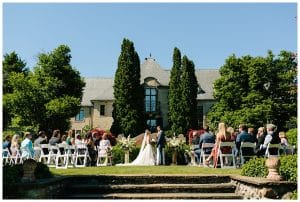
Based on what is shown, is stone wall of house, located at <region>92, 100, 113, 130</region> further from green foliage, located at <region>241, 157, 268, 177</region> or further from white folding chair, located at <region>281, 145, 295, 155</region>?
green foliage, located at <region>241, 157, 268, 177</region>

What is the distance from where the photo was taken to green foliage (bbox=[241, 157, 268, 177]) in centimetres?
1050

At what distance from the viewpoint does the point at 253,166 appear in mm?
11016

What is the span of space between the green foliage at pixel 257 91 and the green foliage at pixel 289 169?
3412 cm

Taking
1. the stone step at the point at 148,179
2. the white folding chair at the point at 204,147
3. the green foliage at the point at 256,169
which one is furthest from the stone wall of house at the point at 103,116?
the green foliage at the point at 256,169

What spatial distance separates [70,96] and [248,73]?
18127 millimetres

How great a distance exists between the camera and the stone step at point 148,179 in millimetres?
11109

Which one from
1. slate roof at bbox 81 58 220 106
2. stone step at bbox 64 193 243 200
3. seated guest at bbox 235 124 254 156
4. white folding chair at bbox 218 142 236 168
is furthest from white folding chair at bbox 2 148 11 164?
slate roof at bbox 81 58 220 106

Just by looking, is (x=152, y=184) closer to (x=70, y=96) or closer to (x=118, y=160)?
(x=118, y=160)

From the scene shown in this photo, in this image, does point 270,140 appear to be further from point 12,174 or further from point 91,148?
point 12,174

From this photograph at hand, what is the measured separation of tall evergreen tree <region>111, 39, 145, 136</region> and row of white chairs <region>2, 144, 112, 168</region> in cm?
3006

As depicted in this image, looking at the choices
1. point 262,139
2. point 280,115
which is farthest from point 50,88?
point 262,139

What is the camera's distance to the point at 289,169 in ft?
32.3

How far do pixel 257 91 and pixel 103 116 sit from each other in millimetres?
20344

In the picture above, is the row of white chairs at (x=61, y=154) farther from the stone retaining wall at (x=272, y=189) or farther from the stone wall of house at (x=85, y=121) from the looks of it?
the stone wall of house at (x=85, y=121)
